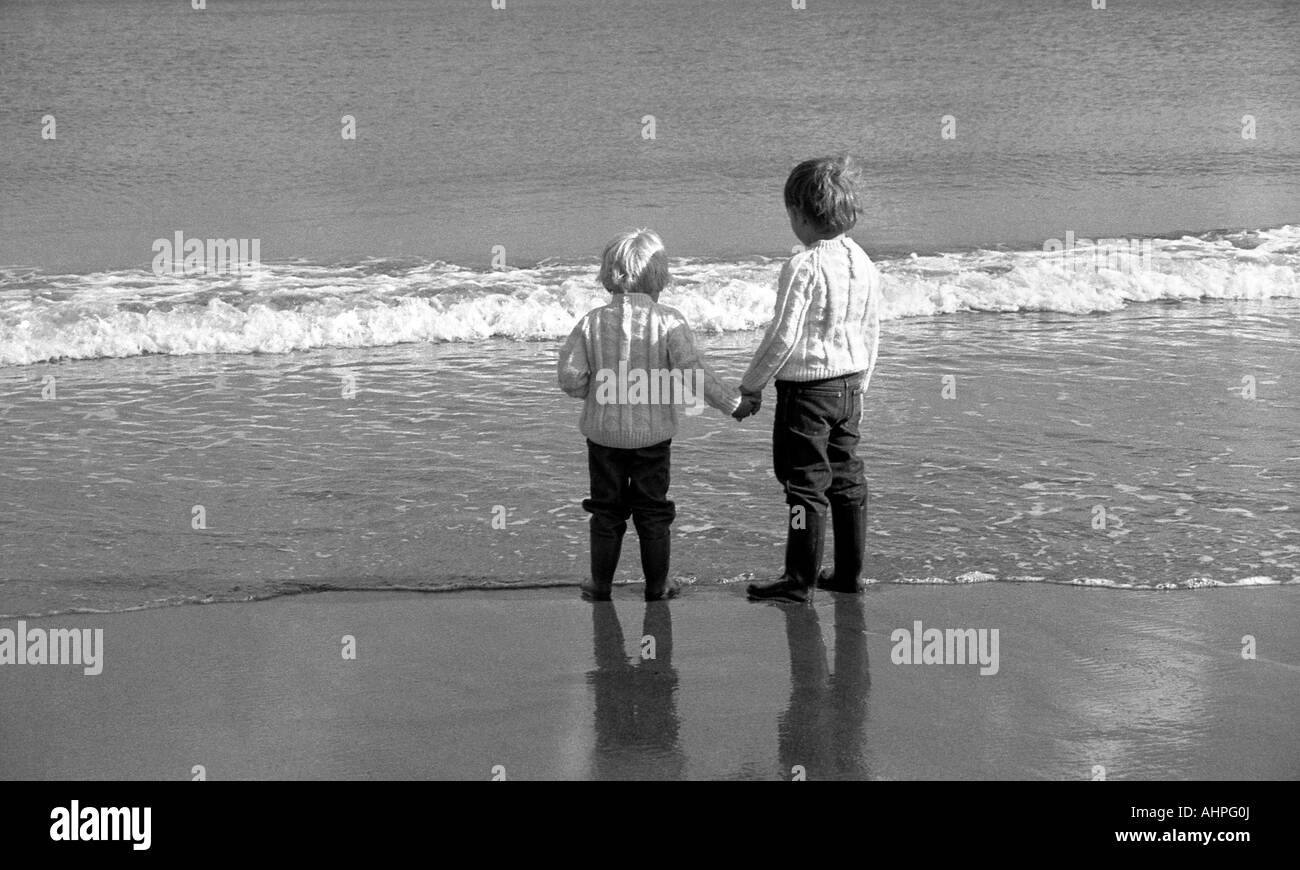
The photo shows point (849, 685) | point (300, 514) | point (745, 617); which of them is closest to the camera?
point (849, 685)

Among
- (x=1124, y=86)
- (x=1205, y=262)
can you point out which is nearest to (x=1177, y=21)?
(x=1124, y=86)

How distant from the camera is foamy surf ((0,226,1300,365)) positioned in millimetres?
9219

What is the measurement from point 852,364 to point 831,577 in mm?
788

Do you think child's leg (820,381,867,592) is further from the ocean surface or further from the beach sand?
the ocean surface

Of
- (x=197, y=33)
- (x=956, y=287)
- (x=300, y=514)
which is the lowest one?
(x=300, y=514)

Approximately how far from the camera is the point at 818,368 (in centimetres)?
423

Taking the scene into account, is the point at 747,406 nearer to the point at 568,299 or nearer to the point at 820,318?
the point at 820,318

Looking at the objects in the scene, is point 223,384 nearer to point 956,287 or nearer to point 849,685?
point 849,685

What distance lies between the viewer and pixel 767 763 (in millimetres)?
3182

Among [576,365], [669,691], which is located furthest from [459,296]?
[669,691]

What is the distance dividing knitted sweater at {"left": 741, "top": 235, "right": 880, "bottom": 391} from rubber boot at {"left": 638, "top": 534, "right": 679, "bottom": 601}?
2.03 ft

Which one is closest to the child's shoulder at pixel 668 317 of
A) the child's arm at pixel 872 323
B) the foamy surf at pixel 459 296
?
the child's arm at pixel 872 323

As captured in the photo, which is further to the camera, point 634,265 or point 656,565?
point 656,565

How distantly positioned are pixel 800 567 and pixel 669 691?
871 millimetres
